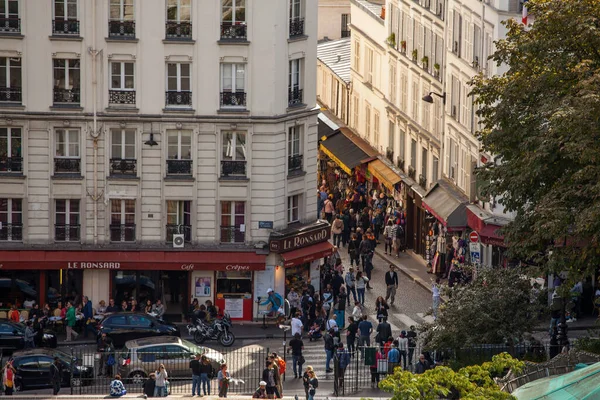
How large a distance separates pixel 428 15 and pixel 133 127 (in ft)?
57.8

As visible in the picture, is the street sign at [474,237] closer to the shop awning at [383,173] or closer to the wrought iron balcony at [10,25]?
the shop awning at [383,173]

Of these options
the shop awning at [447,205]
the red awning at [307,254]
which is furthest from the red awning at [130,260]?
the shop awning at [447,205]

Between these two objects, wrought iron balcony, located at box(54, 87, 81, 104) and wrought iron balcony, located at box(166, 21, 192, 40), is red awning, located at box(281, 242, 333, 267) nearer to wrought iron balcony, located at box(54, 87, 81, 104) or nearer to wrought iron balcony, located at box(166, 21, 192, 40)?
wrought iron balcony, located at box(166, 21, 192, 40)

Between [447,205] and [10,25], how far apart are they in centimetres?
1931

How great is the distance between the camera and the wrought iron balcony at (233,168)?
202 feet

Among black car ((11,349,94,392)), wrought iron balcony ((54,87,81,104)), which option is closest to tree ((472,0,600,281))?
black car ((11,349,94,392))

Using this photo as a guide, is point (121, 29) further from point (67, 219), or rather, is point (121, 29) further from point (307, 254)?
point (307, 254)

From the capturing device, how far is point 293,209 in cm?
6350

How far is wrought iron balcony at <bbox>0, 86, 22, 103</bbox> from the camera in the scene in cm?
6072

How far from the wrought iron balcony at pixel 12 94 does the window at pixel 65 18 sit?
2503 millimetres

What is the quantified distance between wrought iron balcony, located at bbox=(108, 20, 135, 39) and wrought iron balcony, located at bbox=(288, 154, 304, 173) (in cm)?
749

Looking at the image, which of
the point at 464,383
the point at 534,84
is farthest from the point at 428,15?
the point at 464,383

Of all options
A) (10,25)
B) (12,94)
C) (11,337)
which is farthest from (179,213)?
(10,25)

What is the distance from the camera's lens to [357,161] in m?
79.6
